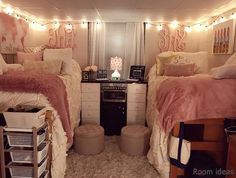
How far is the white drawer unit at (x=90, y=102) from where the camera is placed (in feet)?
11.3

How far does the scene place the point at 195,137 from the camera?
2301 mm

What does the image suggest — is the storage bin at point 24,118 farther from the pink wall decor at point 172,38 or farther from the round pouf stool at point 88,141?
the pink wall decor at point 172,38

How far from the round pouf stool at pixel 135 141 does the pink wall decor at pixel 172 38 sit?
1.94m

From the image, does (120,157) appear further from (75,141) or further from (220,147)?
(220,147)

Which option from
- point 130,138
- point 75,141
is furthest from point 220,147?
point 75,141

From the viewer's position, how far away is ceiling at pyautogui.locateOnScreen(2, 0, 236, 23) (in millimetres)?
2594

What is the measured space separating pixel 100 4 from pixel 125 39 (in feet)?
4.19

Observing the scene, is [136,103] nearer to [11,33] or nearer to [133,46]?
[133,46]

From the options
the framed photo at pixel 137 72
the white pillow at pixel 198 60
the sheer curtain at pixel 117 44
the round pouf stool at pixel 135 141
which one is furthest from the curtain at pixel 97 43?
the round pouf stool at pixel 135 141

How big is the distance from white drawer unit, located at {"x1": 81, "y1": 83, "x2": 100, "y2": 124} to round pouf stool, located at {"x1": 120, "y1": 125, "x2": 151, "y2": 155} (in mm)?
897

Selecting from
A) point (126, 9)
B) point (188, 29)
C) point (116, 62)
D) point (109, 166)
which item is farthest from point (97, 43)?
point (109, 166)

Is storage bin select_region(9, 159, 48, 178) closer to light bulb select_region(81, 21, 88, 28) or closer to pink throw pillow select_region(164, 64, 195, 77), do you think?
pink throw pillow select_region(164, 64, 195, 77)

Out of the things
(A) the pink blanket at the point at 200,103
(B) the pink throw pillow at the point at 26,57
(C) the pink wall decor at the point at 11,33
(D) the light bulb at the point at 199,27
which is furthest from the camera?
(D) the light bulb at the point at 199,27

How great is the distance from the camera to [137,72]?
12.2 feet
